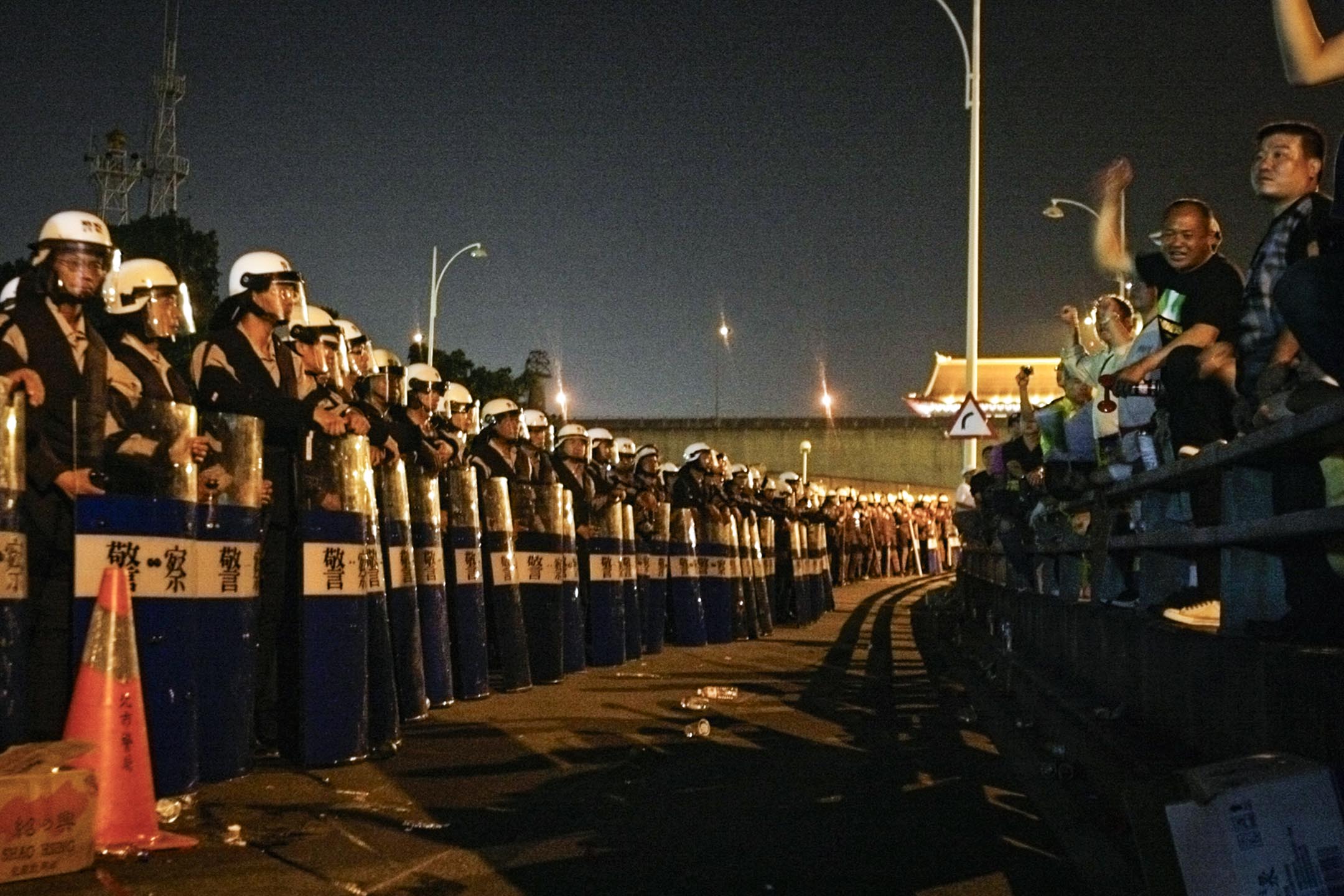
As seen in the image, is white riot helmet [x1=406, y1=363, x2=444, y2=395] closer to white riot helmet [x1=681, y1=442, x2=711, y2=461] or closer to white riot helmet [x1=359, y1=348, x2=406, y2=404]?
white riot helmet [x1=359, y1=348, x2=406, y2=404]

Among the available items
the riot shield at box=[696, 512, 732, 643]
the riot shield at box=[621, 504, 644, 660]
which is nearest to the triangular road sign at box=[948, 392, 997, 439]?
the riot shield at box=[696, 512, 732, 643]

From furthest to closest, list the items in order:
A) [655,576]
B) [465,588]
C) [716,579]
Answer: [716,579] → [655,576] → [465,588]

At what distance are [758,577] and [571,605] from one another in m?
9.55

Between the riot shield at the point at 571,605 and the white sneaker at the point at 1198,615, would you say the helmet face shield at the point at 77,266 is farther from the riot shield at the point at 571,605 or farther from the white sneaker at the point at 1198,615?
the riot shield at the point at 571,605

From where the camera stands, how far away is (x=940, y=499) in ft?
261

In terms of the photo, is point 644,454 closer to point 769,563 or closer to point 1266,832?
point 769,563

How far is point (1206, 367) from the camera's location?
7.17 metres

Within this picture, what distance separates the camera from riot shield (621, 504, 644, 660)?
17.6m

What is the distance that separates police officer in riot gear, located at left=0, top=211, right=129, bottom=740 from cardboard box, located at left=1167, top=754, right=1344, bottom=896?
5237mm

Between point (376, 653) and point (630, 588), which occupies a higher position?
point (630, 588)

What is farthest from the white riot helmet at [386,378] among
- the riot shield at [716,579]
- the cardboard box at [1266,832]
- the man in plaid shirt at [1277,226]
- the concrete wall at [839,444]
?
the concrete wall at [839,444]

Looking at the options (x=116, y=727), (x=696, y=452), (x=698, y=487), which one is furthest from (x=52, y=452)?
(x=696, y=452)

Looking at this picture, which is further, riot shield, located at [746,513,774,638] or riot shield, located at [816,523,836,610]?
riot shield, located at [816,523,836,610]

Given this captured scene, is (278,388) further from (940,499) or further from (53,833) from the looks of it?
(940,499)
